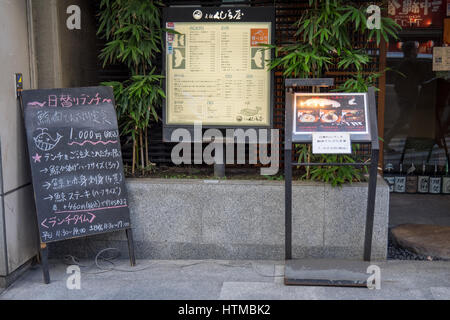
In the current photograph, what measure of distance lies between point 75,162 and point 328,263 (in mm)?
2634

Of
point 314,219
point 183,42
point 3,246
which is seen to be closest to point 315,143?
point 314,219

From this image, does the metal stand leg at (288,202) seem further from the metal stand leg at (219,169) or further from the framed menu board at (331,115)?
the metal stand leg at (219,169)

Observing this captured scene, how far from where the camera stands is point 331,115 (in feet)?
16.0

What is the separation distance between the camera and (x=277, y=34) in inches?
227

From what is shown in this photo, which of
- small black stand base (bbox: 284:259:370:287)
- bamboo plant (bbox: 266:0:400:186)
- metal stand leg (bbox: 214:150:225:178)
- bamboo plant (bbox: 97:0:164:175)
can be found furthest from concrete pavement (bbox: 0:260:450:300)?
bamboo plant (bbox: 97:0:164:175)

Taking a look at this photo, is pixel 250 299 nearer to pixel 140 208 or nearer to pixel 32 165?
pixel 140 208

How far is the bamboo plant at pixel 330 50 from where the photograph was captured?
5188 millimetres

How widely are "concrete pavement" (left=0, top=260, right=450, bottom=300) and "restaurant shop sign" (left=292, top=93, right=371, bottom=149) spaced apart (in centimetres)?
130

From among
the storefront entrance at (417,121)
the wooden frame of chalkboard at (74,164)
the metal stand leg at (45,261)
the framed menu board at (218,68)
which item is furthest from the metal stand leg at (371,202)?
the metal stand leg at (45,261)

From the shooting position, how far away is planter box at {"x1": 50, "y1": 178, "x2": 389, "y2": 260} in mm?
5344

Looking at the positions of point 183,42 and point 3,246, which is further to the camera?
point 183,42

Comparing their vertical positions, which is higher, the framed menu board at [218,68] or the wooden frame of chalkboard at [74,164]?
the framed menu board at [218,68]

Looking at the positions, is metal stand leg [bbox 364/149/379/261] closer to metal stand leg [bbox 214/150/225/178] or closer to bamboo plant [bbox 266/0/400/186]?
bamboo plant [bbox 266/0/400/186]

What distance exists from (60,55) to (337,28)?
112 inches
